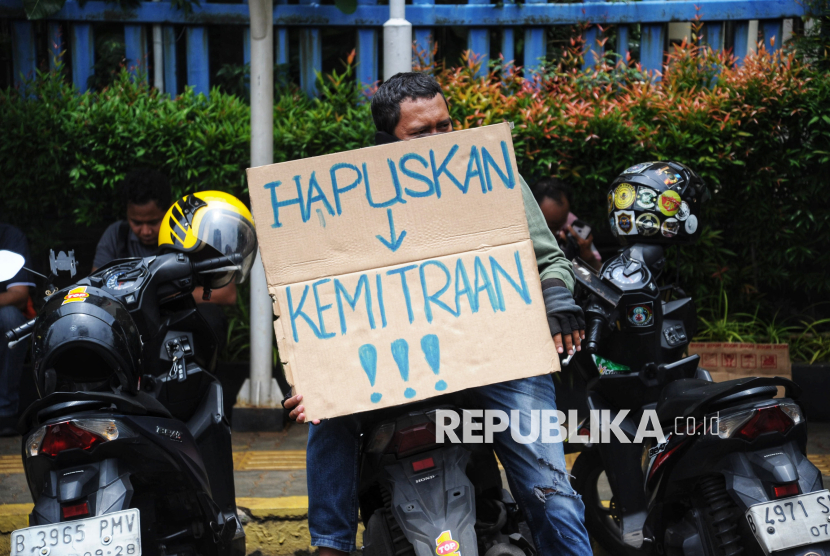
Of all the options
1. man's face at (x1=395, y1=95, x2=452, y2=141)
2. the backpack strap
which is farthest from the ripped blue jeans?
the backpack strap

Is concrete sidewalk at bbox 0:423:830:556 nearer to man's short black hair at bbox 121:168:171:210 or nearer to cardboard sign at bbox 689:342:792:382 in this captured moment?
cardboard sign at bbox 689:342:792:382

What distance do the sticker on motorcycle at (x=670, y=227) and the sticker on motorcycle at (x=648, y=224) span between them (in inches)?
0.9

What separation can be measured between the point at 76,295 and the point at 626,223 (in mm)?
2092

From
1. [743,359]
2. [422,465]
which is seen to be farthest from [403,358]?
[743,359]

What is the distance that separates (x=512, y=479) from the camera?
2.59m

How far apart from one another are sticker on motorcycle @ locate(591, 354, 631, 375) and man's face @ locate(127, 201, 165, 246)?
7.81 feet

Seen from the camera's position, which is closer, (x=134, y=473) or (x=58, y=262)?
(x=134, y=473)

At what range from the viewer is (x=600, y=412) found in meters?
3.44

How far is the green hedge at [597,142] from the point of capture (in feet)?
17.1

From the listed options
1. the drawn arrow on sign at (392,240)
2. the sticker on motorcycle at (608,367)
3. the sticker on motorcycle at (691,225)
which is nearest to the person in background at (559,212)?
the sticker on motorcycle at (691,225)

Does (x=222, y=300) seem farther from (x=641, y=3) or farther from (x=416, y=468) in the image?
(x=641, y=3)

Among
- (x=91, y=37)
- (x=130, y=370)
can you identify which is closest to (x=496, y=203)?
(x=130, y=370)

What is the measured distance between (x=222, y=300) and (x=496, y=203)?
97.2 inches

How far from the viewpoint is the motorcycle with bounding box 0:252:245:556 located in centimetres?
250
